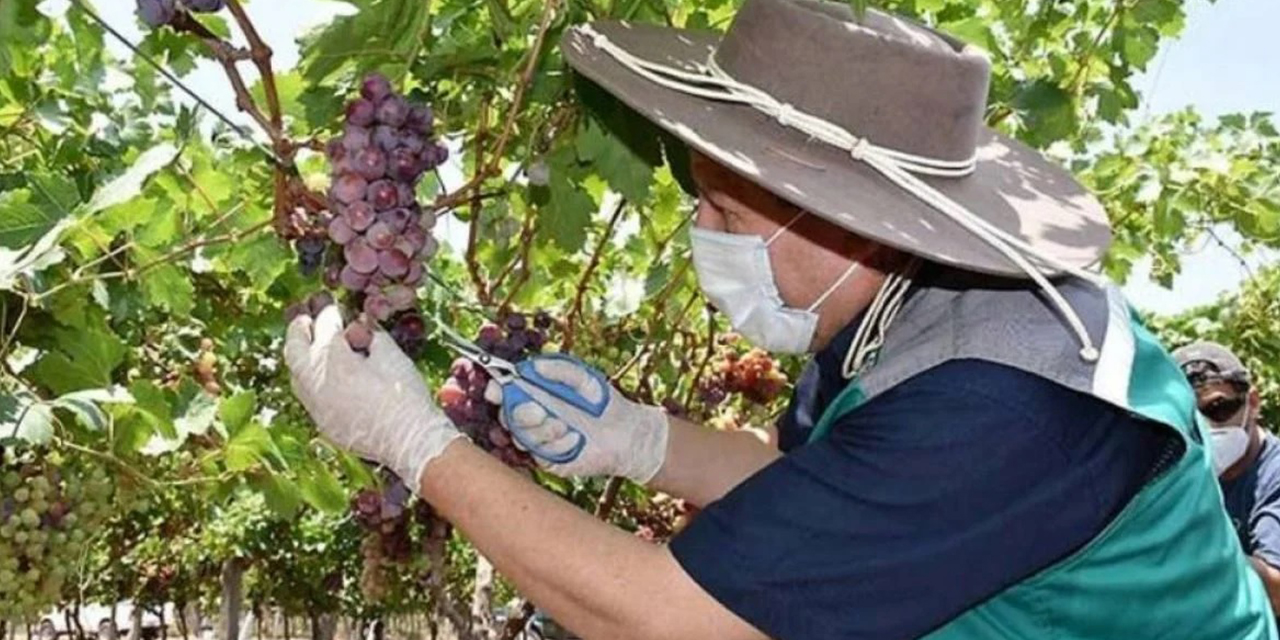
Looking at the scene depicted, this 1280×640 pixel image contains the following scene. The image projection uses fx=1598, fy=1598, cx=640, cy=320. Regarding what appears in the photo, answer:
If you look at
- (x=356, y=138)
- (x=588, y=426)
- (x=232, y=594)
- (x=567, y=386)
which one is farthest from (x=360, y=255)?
(x=232, y=594)

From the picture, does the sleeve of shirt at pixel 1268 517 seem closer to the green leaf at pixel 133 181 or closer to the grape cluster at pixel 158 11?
the green leaf at pixel 133 181

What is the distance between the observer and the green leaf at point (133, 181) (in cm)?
254

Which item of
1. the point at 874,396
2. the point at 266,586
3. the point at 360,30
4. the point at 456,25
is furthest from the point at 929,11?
the point at 266,586

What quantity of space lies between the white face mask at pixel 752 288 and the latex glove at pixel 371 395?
427 mm

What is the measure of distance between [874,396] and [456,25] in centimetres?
116

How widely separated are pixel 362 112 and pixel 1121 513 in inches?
40.4

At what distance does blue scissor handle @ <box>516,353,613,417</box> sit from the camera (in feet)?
7.80

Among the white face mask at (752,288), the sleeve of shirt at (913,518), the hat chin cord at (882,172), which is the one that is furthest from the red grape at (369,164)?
the sleeve of shirt at (913,518)

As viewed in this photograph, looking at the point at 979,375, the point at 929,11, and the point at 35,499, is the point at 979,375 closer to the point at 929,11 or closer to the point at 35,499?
the point at 929,11

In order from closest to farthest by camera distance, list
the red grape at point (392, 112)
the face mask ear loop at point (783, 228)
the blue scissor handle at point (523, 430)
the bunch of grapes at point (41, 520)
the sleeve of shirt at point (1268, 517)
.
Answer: the red grape at point (392, 112), the face mask ear loop at point (783, 228), the blue scissor handle at point (523, 430), the bunch of grapes at point (41, 520), the sleeve of shirt at point (1268, 517)

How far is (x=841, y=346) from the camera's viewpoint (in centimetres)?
231

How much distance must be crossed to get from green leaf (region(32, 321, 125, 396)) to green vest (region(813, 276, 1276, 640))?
1633mm

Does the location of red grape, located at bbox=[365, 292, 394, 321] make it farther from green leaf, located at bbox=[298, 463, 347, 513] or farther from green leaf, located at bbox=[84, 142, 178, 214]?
green leaf, located at bbox=[298, 463, 347, 513]

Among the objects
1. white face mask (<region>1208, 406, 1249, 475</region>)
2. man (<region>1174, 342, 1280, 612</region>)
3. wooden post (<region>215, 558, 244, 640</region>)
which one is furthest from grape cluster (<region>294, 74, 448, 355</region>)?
wooden post (<region>215, 558, 244, 640</region>)
